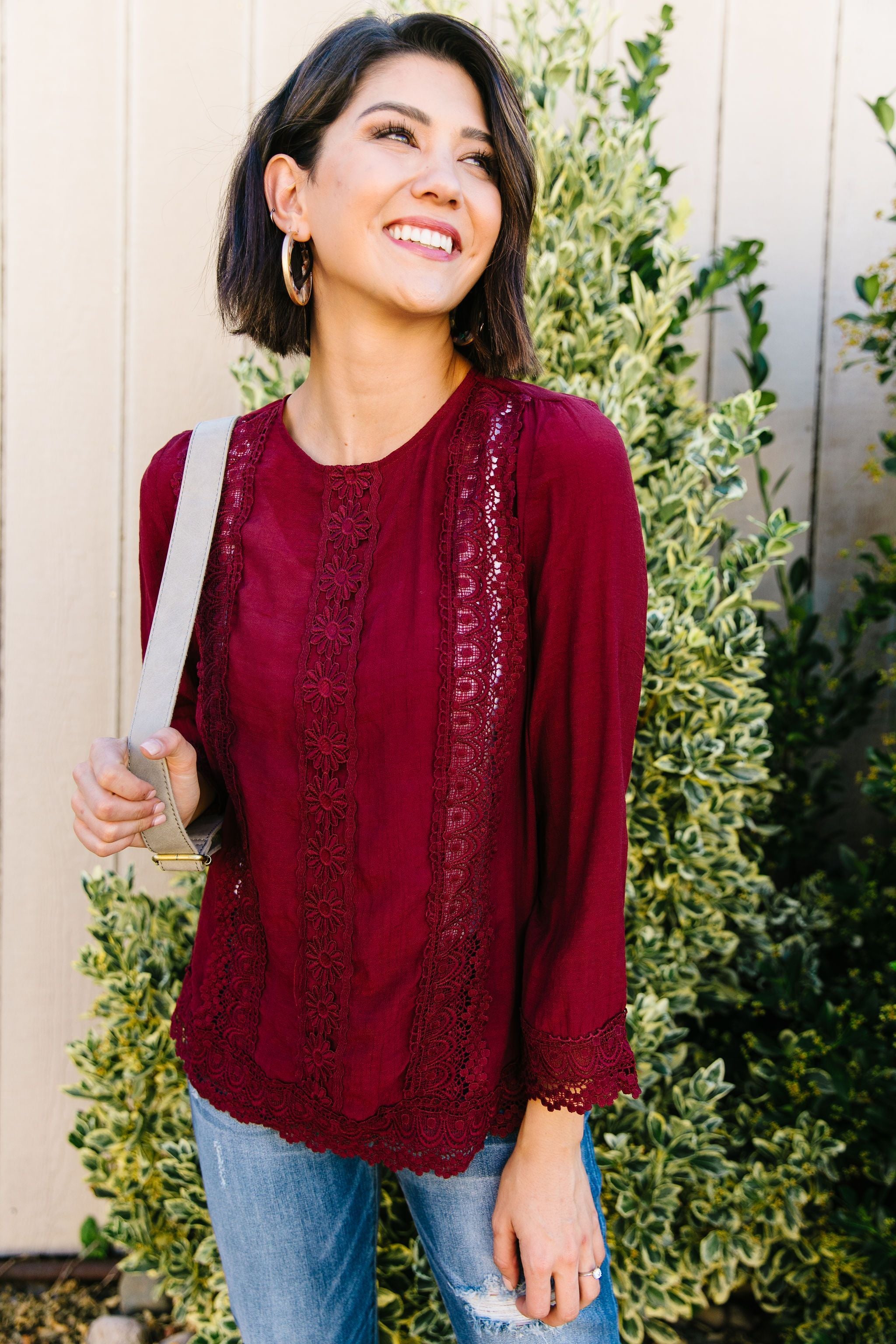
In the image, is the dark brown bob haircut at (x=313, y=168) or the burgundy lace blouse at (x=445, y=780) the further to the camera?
the dark brown bob haircut at (x=313, y=168)

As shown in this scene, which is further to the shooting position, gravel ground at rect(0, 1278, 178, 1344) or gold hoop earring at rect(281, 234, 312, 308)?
gravel ground at rect(0, 1278, 178, 1344)

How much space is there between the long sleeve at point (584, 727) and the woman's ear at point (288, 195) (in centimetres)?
53

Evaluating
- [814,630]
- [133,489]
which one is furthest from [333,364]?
[814,630]

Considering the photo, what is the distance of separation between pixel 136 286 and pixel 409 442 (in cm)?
141

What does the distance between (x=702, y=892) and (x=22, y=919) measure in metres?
1.67

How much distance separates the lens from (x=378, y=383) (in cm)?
136

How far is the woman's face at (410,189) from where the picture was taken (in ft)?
4.13

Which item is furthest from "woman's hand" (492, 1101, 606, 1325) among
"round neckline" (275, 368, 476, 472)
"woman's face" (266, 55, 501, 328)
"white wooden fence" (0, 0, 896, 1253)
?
"white wooden fence" (0, 0, 896, 1253)

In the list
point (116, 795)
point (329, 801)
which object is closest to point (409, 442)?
point (329, 801)

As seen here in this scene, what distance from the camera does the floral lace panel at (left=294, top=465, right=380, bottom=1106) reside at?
1.23 m

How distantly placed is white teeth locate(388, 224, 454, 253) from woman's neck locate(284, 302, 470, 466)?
9 centimetres

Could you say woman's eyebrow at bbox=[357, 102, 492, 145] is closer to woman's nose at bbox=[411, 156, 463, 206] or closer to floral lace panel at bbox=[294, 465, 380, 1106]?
woman's nose at bbox=[411, 156, 463, 206]

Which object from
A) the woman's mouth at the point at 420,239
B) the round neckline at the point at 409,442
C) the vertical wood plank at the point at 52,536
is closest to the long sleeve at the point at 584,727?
the round neckline at the point at 409,442

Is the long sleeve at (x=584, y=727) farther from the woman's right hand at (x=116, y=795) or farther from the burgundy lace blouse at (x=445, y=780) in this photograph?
the woman's right hand at (x=116, y=795)
